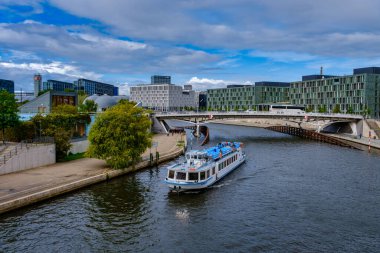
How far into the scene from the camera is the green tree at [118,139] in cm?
6100

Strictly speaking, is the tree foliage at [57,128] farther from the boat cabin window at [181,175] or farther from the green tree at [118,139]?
the boat cabin window at [181,175]

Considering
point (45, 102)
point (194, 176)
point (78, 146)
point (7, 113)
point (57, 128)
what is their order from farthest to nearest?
point (45, 102), point (78, 146), point (57, 128), point (7, 113), point (194, 176)

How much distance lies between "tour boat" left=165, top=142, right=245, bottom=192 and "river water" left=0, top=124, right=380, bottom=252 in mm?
1523

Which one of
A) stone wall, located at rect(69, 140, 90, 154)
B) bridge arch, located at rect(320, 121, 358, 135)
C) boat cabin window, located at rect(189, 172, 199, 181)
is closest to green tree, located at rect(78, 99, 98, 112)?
stone wall, located at rect(69, 140, 90, 154)

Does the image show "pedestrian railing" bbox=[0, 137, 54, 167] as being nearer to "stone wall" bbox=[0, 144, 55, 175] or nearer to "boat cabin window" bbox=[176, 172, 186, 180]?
"stone wall" bbox=[0, 144, 55, 175]

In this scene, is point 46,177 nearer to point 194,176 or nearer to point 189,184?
point 189,184

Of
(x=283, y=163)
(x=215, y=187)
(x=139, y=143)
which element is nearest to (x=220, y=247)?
(x=215, y=187)

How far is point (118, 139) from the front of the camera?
62250 mm

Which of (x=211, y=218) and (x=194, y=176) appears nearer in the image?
(x=211, y=218)

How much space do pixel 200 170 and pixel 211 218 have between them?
11526 millimetres

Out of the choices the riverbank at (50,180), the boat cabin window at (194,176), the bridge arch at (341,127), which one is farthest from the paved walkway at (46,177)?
the bridge arch at (341,127)

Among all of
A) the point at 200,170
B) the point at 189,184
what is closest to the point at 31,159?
the point at 189,184

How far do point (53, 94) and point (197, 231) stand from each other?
73.9 m

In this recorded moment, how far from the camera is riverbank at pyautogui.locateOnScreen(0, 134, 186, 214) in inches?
1681
